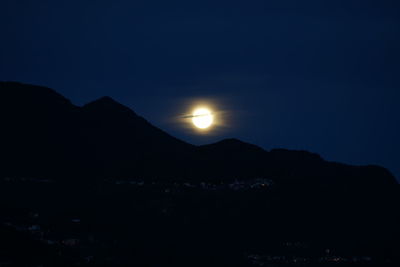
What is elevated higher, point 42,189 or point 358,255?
point 42,189

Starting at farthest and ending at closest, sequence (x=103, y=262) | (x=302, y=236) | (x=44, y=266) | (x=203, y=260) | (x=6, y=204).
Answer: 1. (x=302, y=236)
2. (x=6, y=204)
3. (x=203, y=260)
4. (x=103, y=262)
5. (x=44, y=266)

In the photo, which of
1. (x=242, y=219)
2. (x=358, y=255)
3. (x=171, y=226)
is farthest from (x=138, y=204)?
(x=358, y=255)

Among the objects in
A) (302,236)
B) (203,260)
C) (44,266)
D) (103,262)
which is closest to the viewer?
(44,266)

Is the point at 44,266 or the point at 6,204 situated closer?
the point at 44,266

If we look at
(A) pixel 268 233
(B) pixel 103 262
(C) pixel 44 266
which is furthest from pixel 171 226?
(C) pixel 44 266

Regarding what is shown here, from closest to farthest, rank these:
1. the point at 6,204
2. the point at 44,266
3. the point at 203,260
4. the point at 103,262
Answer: the point at 44,266 → the point at 103,262 → the point at 203,260 → the point at 6,204

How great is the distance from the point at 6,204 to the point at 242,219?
2340 inches

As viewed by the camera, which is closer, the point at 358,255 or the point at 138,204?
the point at 358,255

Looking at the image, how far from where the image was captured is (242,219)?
648 feet

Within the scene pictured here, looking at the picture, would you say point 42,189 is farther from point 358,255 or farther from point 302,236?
point 358,255

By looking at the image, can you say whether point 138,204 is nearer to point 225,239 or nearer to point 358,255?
point 225,239

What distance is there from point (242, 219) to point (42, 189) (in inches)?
2023

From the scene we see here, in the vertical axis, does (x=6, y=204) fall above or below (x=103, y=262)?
above

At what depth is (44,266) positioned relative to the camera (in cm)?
13325
